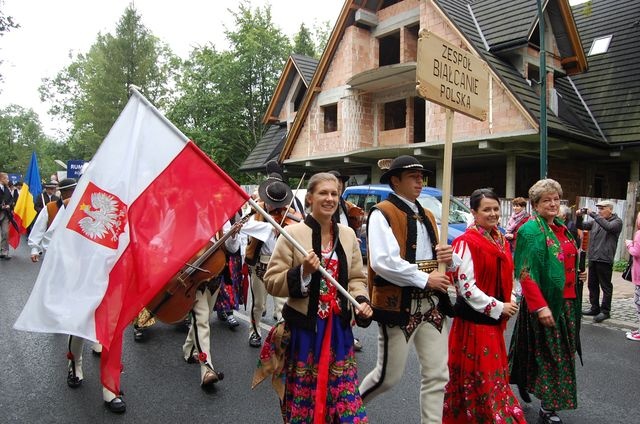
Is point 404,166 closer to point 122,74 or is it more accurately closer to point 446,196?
point 446,196

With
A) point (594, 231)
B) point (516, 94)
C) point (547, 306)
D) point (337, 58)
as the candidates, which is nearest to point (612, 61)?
point (516, 94)

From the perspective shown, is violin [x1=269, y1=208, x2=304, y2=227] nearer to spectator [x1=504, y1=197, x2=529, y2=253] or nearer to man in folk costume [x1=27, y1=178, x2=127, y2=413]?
man in folk costume [x1=27, y1=178, x2=127, y2=413]

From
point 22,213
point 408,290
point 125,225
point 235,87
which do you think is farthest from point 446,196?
point 235,87

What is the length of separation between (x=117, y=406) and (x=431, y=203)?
871cm

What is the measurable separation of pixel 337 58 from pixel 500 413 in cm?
1785

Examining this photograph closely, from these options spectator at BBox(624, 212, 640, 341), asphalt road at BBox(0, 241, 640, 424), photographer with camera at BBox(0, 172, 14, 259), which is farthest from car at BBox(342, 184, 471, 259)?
photographer with camera at BBox(0, 172, 14, 259)

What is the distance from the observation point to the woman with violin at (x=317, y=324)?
290 cm

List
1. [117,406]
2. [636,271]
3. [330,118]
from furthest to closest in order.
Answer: [330,118] → [636,271] → [117,406]

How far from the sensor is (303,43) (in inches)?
1289

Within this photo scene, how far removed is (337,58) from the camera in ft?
64.4

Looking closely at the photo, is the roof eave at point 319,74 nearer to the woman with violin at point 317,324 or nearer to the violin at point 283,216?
the violin at point 283,216

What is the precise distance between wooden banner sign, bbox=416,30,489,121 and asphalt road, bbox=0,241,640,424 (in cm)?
239

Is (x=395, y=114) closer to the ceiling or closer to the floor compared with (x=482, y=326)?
→ closer to the ceiling

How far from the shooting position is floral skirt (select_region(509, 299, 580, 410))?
3.80m
